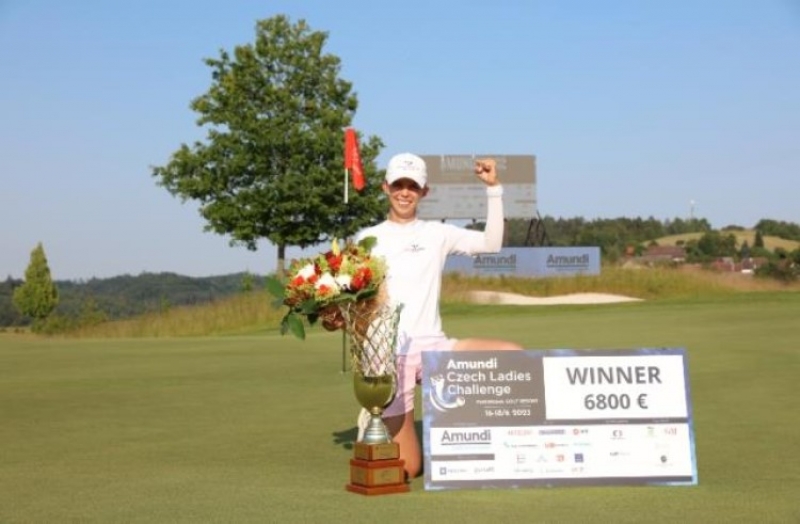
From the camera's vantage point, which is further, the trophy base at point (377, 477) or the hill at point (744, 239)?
the hill at point (744, 239)

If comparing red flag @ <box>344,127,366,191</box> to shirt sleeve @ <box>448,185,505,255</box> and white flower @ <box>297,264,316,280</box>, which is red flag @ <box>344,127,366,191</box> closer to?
shirt sleeve @ <box>448,185,505,255</box>

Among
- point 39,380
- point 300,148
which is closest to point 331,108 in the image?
point 300,148

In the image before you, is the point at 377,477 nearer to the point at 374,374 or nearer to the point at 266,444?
the point at 374,374

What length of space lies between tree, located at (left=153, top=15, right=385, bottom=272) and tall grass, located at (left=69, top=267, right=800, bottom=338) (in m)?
5.55

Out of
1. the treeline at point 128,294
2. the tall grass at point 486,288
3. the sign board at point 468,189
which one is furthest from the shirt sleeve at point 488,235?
the sign board at point 468,189

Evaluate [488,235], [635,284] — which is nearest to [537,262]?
[635,284]

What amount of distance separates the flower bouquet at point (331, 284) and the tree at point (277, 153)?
114 feet

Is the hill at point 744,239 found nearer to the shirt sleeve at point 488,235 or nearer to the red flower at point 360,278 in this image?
the shirt sleeve at point 488,235

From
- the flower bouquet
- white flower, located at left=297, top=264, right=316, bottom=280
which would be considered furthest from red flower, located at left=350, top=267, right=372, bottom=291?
white flower, located at left=297, top=264, right=316, bottom=280

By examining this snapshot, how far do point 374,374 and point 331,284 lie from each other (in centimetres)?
50

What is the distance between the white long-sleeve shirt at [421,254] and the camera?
20.3ft

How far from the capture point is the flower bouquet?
5637 mm

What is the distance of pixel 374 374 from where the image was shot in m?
5.62

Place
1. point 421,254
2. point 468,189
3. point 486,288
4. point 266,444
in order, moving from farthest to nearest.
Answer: point 468,189 < point 486,288 < point 266,444 < point 421,254
